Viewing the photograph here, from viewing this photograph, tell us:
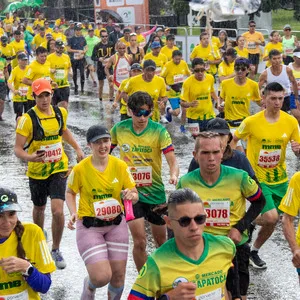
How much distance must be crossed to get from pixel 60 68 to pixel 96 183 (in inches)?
444

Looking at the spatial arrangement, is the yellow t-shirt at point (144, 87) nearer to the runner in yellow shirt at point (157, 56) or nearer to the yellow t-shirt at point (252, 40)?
the runner in yellow shirt at point (157, 56)

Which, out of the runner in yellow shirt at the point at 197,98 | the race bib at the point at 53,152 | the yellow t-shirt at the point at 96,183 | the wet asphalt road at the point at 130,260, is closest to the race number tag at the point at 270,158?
the wet asphalt road at the point at 130,260

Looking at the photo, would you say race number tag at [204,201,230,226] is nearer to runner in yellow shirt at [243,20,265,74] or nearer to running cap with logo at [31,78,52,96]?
running cap with logo at [31,78,52,96]

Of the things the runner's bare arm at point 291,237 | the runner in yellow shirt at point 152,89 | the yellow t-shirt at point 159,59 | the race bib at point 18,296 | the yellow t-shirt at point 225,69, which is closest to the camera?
the race bib at point 18,296

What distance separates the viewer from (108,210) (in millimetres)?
6777

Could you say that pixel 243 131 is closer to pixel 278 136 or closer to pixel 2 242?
pixel 278 136

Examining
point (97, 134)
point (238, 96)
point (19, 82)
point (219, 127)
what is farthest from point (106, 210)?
point (19, 82)

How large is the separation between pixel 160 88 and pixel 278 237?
4.68m

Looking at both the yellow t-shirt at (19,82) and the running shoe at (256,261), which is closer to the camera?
the running shoe at (256,261)

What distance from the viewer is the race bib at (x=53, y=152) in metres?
8.51

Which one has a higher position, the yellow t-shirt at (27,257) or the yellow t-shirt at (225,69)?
the yellow t-shirt at (27,257)

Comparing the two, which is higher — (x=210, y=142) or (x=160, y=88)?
(x=210, y=142)

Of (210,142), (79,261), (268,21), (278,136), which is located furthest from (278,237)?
(268,21)

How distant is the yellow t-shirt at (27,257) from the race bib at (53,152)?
332 cm
